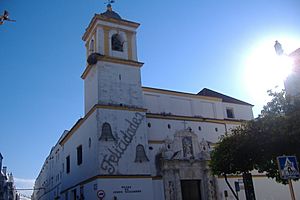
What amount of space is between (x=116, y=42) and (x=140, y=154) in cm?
976

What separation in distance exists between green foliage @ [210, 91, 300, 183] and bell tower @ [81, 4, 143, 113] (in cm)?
918

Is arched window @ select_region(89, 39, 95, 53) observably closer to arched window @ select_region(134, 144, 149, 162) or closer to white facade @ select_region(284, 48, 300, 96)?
arched window @ select_region(134, 144, 149, 162)

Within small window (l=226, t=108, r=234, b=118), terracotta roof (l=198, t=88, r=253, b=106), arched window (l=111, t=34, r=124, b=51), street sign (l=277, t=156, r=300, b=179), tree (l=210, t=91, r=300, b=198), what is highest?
arched window (l=111, t=34, r=124, b=51)

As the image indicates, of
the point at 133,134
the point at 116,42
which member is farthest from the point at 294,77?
the point at 116,42

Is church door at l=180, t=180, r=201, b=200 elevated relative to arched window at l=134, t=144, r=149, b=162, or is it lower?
lower

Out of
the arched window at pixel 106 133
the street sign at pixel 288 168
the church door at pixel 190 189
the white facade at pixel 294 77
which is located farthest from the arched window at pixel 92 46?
the street sign at pixel 288 168

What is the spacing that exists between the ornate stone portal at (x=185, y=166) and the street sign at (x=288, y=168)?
1541cm

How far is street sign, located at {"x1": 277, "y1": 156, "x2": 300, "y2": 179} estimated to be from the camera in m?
9.84

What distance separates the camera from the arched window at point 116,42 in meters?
27.0

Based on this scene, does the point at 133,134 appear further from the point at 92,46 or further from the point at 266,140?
the point at 266,140

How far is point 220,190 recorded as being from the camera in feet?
88.9

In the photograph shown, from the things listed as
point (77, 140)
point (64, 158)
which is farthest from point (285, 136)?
point (64, 158)

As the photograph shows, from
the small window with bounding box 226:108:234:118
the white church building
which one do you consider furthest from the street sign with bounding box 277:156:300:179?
the small window with bounding box 226:108:234:118

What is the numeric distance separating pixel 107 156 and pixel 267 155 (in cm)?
1066
